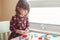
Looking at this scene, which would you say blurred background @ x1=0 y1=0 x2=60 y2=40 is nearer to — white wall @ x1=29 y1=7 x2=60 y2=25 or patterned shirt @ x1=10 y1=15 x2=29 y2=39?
white wall @ x1=29 y1=7 x2=60 y2=25

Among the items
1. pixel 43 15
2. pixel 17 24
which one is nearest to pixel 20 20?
pixel 17 24

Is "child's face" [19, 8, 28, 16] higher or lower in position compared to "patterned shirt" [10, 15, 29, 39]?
higher

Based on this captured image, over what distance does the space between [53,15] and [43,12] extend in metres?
0.14

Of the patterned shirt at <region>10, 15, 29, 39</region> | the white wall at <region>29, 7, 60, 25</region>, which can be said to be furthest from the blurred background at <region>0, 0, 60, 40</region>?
the patterned shirt at <region>10, 15, 29, 39</region>

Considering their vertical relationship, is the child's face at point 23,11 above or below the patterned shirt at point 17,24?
above

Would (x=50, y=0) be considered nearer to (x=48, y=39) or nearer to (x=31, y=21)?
(x=31, y=21)

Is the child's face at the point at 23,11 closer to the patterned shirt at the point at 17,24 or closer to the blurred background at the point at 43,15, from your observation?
the patterned shirt at the point at 17,24

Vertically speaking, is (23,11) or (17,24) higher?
(23,11)

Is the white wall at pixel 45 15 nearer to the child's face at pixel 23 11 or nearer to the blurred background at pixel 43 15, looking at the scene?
the blurred background at pixel 43 15

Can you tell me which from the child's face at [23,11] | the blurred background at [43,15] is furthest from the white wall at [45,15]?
the child's face at [23,11]

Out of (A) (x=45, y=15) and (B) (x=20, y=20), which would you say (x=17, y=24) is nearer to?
(B) (x=20, y=20)

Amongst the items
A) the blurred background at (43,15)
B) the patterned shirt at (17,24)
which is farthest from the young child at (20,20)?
the blurred background at (43,15)

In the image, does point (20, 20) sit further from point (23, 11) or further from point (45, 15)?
point (45, 15)

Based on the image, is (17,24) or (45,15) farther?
(45,15)
